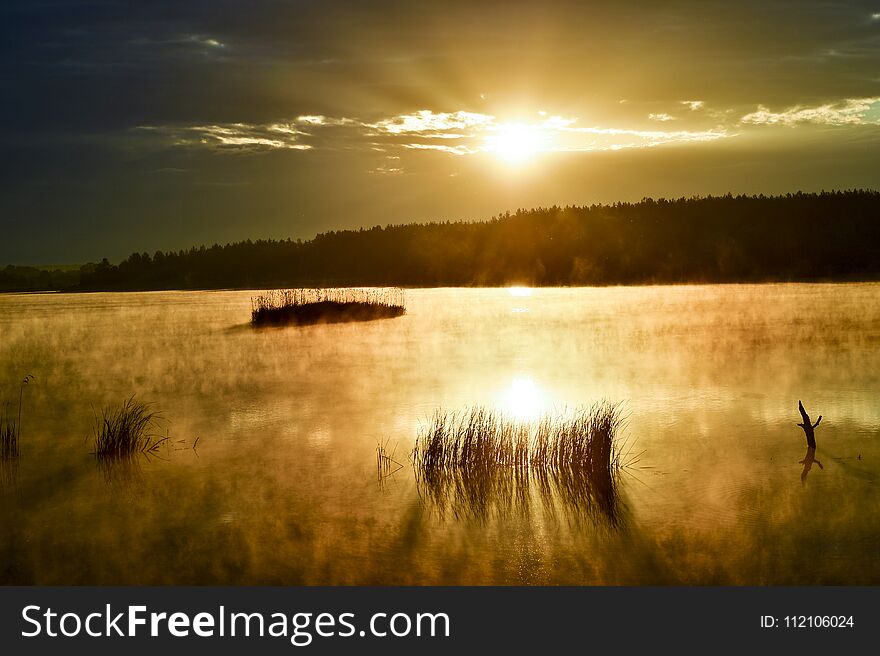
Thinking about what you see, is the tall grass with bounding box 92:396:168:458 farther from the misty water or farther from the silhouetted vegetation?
the silhouetted vegetation

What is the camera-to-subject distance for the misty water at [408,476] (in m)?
10.8

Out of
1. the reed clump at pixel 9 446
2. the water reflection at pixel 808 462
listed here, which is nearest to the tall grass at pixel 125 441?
the reed clump at pixel 9 446

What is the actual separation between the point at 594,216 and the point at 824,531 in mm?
166032

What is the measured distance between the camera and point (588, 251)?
16262 centimetres

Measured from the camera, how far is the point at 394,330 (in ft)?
173

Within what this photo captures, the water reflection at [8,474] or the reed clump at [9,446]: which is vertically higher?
the reed clump at [9,446]

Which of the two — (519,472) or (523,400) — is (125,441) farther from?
(523,400)

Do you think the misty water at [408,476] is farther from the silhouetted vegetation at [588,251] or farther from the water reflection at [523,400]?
the silhouetted vegetation at [588,251]

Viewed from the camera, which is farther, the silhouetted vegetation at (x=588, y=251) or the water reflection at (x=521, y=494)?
the silhouetted vegetation at (x=588, y=251)

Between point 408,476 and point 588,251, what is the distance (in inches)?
5967

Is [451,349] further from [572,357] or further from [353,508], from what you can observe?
[353,508]

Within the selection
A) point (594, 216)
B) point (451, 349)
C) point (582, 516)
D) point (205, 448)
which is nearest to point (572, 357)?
point (451, 349)

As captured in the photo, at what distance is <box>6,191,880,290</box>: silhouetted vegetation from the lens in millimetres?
152750

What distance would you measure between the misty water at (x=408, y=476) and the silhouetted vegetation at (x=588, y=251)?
392 feet
